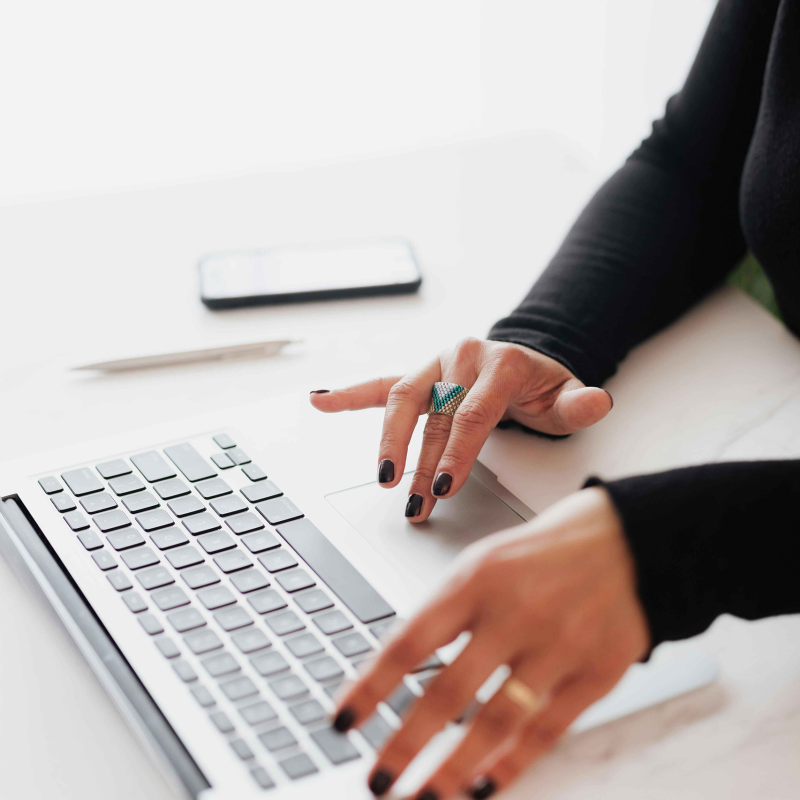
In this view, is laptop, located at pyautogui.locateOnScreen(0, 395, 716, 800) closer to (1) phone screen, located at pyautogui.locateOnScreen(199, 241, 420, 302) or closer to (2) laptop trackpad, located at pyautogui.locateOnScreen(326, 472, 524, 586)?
(2) laptop trackpad, located at pyautogui.locateOnScreen(326, 472, 524, 586)

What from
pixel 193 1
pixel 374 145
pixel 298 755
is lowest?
pixel 374 145

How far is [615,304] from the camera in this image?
0.69m

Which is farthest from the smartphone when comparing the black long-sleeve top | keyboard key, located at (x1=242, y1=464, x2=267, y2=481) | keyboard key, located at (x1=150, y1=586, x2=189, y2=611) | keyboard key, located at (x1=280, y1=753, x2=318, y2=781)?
keyboard key, located at (x1=280, y1=753, x2=318, y2=781)

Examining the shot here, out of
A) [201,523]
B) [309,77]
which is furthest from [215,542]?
[309,77]

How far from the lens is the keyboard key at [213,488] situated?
1.65ft

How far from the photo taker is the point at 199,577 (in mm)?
440

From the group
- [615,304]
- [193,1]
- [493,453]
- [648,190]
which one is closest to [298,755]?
[493,453]

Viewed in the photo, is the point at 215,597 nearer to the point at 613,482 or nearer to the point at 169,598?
the point at 169,598

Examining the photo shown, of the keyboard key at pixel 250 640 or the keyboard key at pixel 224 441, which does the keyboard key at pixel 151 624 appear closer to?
the keyboard key at pixel 250 640

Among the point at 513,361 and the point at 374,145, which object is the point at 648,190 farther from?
the point at 374,145

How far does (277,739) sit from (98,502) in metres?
0.20

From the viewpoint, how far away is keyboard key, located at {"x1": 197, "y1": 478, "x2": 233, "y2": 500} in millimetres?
501

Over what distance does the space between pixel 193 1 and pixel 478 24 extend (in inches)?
25.8

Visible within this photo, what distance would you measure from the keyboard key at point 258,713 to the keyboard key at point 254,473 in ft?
0.57
